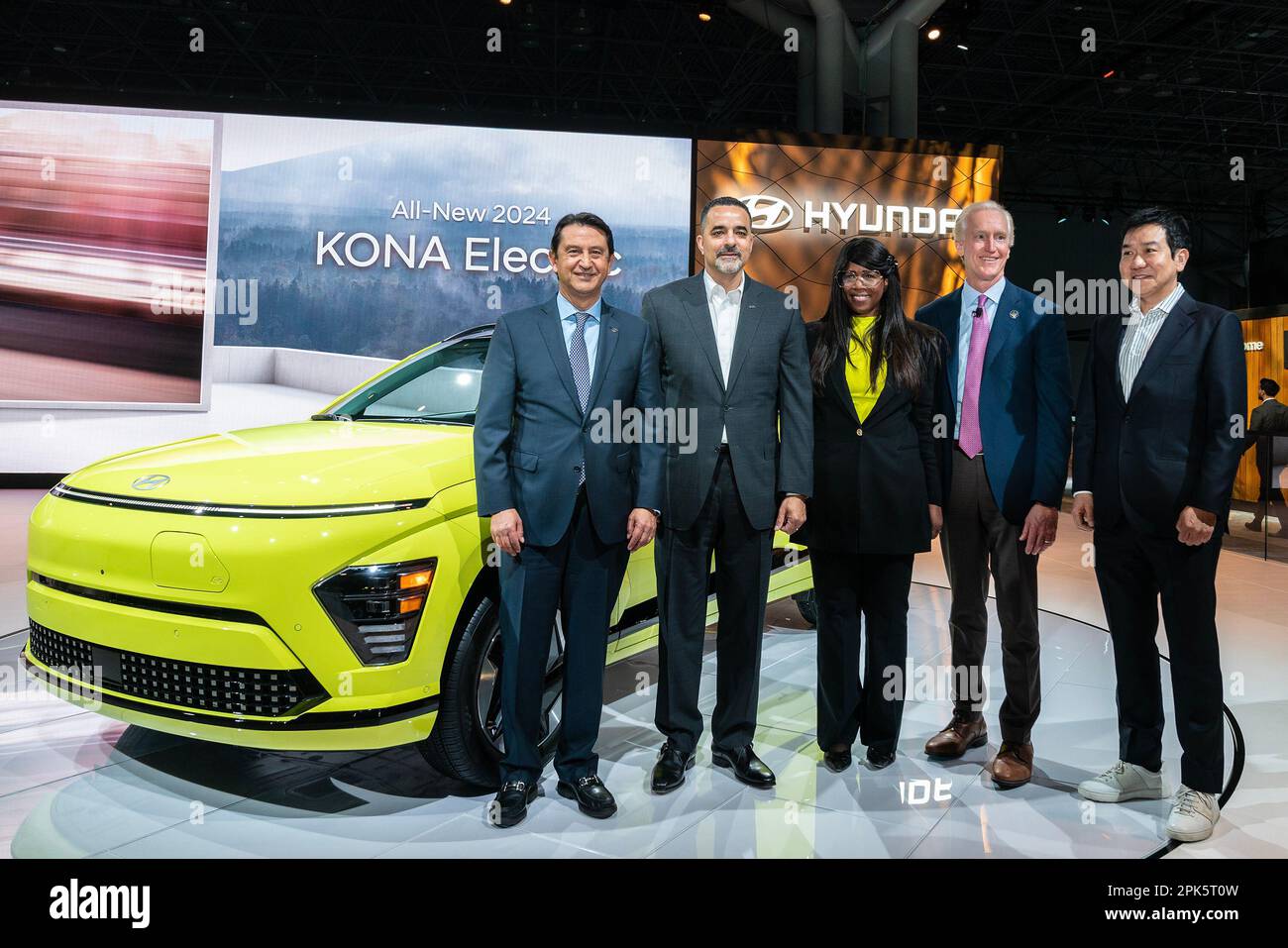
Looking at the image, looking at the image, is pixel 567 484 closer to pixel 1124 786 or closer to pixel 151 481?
pixel 151 481

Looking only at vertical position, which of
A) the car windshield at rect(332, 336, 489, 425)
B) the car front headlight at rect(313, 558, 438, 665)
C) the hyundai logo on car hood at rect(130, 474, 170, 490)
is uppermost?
the car windshield at rect(332, 336, 489, 425)

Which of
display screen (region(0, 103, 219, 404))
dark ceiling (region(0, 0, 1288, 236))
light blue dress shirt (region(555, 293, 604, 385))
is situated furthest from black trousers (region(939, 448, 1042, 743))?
dark ceiling (region(0, 0, 1288, 236))

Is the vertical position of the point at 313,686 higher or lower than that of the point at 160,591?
lower

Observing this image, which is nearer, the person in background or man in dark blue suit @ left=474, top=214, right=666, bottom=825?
man in dark blue suit @ left=474, top=214, right=666, bottom=825

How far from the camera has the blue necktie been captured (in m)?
2.41

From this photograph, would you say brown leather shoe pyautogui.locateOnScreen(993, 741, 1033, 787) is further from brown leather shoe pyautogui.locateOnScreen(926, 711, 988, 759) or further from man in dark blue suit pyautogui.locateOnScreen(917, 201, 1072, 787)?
brown leather shoe pyautogui.locateOnScreen(926, 711, 988, 759)

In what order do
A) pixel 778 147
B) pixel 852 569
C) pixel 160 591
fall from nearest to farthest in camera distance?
1. pixel 160 591
2. pixel 852 569
3. pixel 778 147

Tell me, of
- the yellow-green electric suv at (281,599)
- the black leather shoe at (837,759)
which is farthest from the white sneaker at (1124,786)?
the yellow-green electric suv at (281,599)

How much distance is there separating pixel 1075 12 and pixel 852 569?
39.8ft

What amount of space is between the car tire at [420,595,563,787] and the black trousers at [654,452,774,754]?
47 centimetres

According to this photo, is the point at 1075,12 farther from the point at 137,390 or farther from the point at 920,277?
the point at 137,390

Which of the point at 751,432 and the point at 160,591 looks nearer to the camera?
the point at 160,591

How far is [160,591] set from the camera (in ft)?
7.02
